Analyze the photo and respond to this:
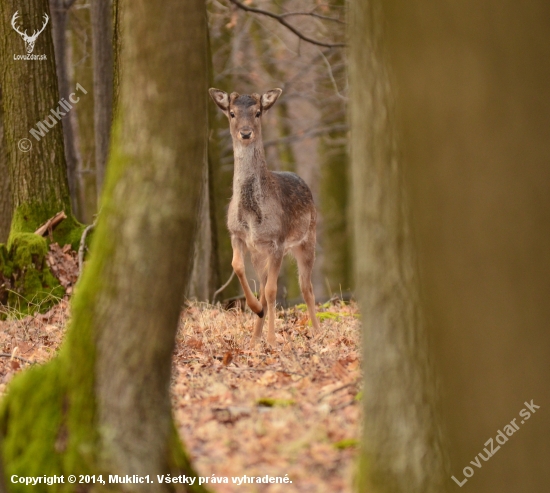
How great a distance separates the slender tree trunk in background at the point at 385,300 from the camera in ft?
13.3

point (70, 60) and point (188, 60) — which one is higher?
point (70, 60)

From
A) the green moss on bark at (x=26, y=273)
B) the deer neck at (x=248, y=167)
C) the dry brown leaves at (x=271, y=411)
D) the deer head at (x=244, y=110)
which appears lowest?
the dry brown leaves at (x=271, y=411)

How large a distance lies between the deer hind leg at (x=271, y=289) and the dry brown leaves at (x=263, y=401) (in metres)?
0.20

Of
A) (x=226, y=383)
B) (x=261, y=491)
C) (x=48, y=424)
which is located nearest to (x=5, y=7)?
(x=226, y=383)

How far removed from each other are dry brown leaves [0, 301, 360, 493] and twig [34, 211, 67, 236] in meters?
2.27

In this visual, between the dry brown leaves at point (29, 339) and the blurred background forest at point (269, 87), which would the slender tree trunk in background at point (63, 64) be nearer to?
the blurred background forest at point (269, 87)

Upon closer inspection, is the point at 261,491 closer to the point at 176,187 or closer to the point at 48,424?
the point at 48,424

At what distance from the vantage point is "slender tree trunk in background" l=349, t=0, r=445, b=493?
4.07 metres

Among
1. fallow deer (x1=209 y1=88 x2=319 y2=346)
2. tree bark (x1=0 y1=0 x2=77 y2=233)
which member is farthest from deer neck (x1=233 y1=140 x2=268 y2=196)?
tree bark (x1=0 y1=0 x2=77 y2=233)

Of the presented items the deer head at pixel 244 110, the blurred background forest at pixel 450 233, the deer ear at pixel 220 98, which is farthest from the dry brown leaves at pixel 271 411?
the deer ear at pixel 220 98

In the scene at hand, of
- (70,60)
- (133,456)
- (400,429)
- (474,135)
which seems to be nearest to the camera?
(474,135)

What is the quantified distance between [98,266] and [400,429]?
6.25 feet

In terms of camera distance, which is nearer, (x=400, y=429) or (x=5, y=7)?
(x=400, y=429)

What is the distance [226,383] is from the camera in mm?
6367
